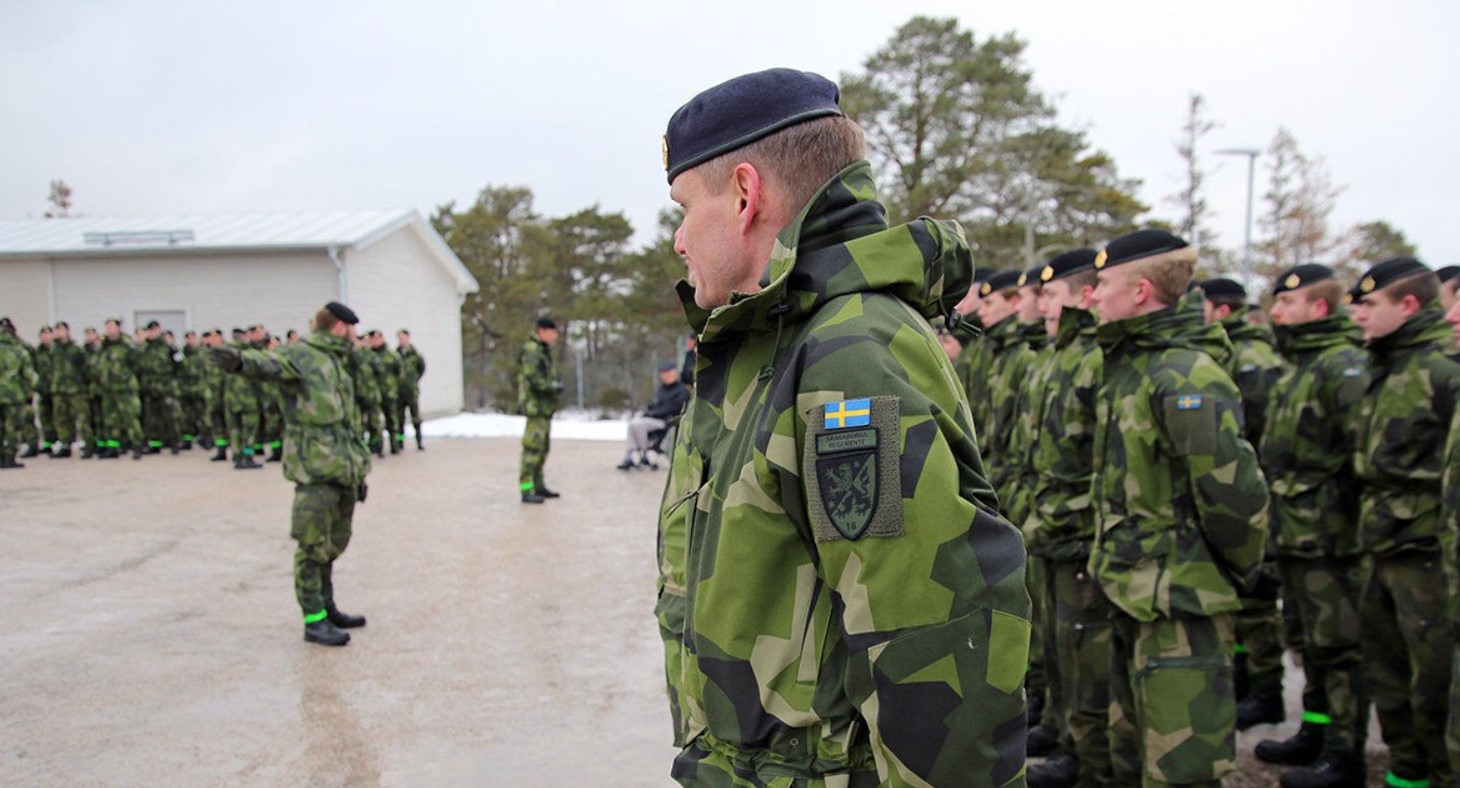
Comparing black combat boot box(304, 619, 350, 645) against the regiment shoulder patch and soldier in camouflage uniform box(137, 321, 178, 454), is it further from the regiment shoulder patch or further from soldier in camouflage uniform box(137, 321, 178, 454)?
soldier in camouflage uniform box(137, 321, 178, 454)

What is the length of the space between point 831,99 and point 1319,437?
3.92 meters

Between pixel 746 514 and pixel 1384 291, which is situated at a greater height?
pixel 1384 291

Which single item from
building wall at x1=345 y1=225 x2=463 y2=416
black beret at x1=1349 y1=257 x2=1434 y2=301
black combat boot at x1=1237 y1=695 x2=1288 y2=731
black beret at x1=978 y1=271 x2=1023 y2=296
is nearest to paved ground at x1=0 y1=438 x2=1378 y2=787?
black combat boot at x1=1237 y1=695 x2=1288 y2=731

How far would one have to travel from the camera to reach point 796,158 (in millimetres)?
1551

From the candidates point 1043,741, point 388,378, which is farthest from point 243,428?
point 1043,741

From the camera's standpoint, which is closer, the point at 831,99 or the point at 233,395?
the point at 831,99

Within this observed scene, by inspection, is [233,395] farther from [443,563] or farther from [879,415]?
[879,415]

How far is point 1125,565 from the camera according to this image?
3273 mm

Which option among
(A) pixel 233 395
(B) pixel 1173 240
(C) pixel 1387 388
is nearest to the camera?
(B) pixel 1173 240

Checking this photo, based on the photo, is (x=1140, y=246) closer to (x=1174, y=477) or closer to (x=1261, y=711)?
(x=1174, y=477)

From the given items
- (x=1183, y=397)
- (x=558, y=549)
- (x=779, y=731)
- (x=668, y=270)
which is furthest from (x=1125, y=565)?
(x=668, y=270)

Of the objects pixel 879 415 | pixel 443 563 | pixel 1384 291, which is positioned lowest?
pixel 443 563

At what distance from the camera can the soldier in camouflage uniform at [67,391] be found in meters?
14.5

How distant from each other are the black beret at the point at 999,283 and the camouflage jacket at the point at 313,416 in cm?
431
